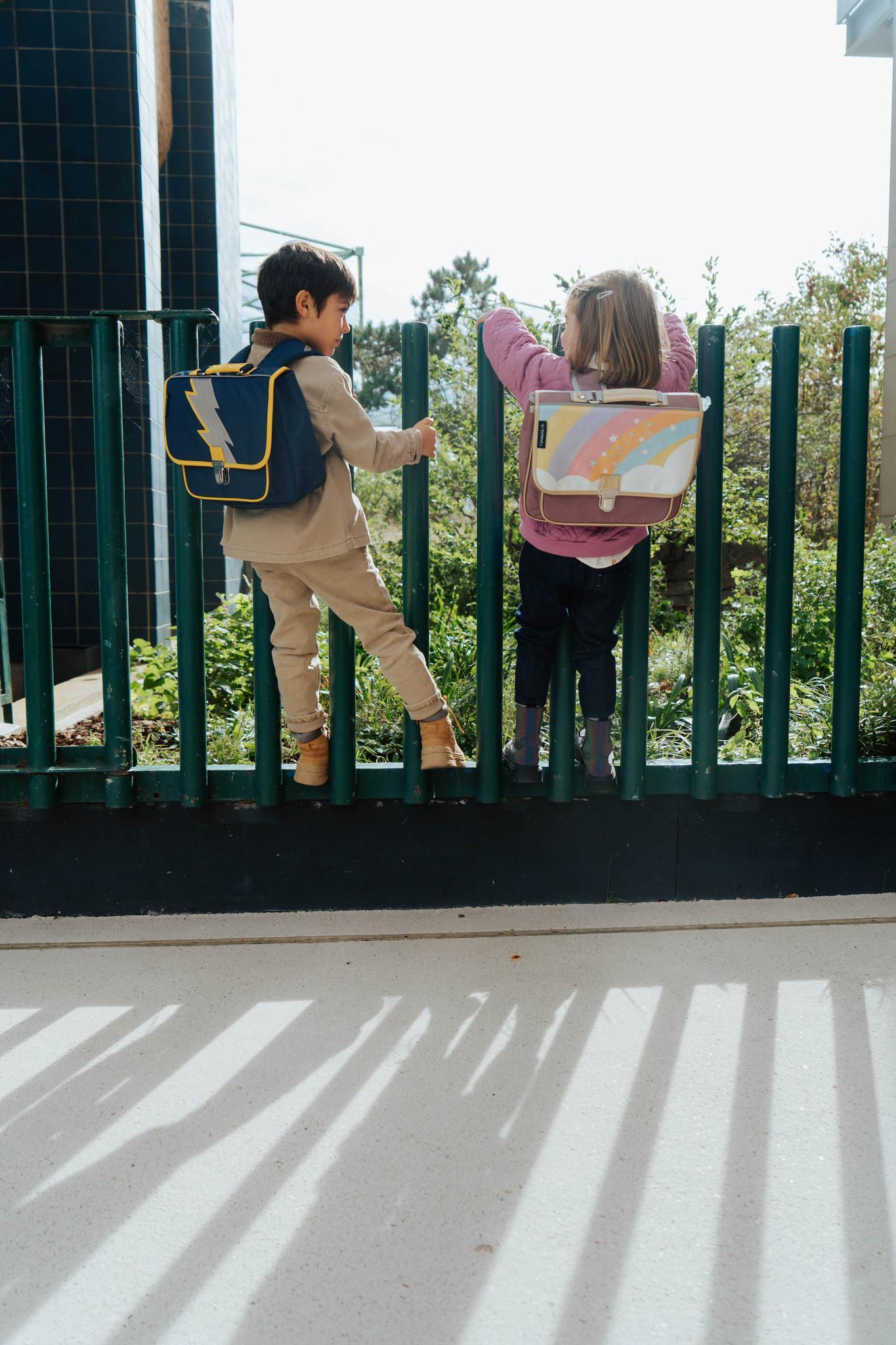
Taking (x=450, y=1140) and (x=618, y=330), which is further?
(x=618, y=330)

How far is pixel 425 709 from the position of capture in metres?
2.45

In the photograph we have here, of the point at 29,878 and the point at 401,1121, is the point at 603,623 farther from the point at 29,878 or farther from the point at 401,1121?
the point at 29,878

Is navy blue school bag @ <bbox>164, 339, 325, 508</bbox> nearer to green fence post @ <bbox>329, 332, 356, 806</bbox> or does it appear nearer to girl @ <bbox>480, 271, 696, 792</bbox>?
green fence post @ <bbox>329, 332, 356, 806</bbox>

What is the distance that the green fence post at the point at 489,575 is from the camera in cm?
249

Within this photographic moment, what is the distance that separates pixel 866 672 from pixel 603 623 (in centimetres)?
128

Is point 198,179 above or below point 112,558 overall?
above

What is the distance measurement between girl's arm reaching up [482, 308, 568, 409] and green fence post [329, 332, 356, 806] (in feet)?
1.20

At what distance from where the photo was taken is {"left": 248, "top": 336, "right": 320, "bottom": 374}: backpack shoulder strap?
2.21 m

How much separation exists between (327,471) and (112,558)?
0.61 m

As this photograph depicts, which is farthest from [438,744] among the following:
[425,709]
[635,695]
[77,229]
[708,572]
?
[77,229]

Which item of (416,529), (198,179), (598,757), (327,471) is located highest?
(198,179)

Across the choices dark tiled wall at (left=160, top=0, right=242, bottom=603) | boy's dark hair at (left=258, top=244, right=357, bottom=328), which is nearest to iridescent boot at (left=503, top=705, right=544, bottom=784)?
boy's dark hair at (left=258, top=244, right=357, bottom=328)

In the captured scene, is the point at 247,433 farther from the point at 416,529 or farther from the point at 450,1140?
the point at 450,1140

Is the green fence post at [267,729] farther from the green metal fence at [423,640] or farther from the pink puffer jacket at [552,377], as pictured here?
the pink puffer jacket at [552,377]
